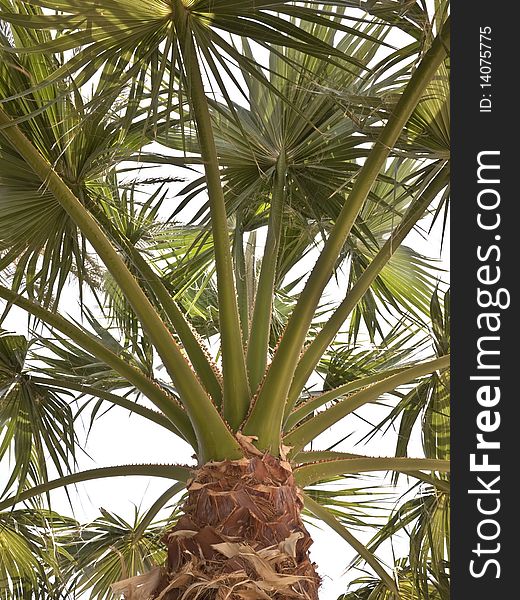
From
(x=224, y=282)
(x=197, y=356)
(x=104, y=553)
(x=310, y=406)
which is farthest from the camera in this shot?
(x=104, y=553)

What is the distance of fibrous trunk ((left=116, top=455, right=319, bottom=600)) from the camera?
2006 mm

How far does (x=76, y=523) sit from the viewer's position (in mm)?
3971

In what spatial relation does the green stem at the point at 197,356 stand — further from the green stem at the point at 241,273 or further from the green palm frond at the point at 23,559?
the green palm frond at the point at 23,559

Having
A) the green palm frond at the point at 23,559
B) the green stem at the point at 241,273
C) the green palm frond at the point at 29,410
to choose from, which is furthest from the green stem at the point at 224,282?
the green palm frond at the point at 23,559

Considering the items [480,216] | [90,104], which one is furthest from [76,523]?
[480,216]

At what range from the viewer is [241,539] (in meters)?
2.08

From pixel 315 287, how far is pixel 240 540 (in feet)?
2.35

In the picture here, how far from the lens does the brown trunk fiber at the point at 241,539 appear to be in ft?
6.58

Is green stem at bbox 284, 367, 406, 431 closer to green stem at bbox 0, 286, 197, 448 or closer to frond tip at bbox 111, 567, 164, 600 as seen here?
green stem at bbox 0, 286, 197, 448

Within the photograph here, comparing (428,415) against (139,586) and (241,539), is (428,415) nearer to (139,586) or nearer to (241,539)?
(241,539)

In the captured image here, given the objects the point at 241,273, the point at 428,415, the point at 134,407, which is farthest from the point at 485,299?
the point at 428,415

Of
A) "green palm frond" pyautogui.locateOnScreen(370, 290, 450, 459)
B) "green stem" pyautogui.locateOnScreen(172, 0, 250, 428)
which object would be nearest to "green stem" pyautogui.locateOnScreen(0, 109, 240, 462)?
"green stem" pyautogui.locateOnScreen(172, 0, 250, 428)

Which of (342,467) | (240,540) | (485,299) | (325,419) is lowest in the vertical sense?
(240,540)

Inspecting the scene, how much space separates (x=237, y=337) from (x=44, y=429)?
152 centimetres
